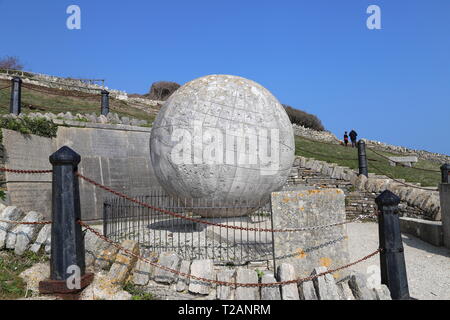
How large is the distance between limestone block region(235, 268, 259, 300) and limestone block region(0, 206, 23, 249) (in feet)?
11.9

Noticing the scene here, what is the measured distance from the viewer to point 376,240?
8234mm

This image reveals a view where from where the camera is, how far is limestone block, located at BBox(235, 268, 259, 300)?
4082mm

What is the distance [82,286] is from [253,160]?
155 inches

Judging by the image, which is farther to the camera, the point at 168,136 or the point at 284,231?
the point at 168,136

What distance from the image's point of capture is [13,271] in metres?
4.49

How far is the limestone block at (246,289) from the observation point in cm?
408

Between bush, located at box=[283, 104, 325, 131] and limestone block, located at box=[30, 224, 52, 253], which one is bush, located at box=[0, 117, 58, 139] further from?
bush, located at box=[283, 104, 325, 131]

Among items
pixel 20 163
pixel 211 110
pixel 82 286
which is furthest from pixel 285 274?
pixel 20 163

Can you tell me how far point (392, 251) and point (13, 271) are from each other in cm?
499

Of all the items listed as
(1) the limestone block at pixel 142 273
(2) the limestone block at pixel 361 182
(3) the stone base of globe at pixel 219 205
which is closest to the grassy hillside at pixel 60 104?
(2) the limestone block at pixel 361 182

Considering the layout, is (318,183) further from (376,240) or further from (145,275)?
(145,275)

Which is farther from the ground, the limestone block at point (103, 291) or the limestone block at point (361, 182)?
the limestone block at point (361, 182)

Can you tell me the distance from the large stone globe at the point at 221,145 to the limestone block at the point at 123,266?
2.30 meters

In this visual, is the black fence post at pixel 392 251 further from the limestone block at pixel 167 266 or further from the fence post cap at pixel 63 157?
the fence post cap at pixel 63 157
